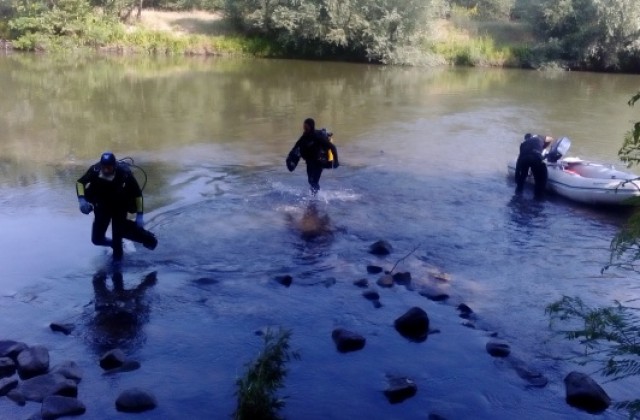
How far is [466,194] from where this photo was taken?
45.5ft

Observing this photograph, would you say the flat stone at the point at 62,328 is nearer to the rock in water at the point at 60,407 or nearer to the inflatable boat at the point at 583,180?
the rock in water at the point at 60,407

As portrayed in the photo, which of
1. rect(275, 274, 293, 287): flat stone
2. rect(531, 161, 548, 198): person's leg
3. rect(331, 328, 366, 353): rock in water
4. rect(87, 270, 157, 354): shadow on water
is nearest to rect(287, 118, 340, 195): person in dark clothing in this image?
rect(275, 274, 293, 287): flat stone

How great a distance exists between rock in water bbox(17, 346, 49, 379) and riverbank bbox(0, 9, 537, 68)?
32.1 meters

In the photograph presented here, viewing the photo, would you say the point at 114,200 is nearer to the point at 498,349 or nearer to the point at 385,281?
the point at 385,281

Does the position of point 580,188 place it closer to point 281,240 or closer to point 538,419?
point 281,240

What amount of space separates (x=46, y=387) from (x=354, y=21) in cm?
3255

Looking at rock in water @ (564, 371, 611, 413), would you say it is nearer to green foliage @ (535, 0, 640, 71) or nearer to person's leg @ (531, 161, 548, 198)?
person's leg @ (531, 161, 548, 198)

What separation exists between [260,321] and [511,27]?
3796 cm

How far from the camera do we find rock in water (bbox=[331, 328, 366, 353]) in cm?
766

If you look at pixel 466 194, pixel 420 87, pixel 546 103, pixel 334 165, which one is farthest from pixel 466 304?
pixel 420 87

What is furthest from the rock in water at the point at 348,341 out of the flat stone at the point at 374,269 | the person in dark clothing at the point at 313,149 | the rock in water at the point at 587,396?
the person in dark clothing at the point at 313,149

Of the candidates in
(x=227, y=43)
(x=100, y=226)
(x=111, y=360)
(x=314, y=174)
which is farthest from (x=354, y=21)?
(x=111, y=360)

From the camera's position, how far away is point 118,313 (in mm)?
8203

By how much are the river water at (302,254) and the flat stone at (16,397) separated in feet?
0.32
